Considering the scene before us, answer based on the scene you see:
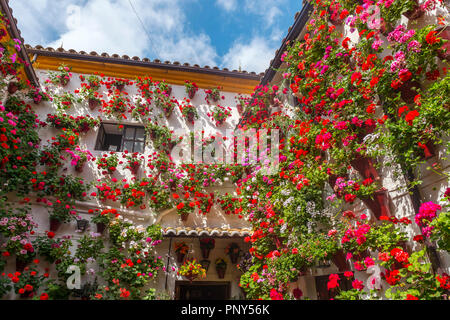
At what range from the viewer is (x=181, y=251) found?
5.68 meters

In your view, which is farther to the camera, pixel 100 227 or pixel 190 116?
pixel 190 116

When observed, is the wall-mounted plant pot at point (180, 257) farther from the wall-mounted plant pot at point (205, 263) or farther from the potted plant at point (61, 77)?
the potted plant at point (61, 77)

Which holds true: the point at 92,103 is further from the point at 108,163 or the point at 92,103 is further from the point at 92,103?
the point at 108,163

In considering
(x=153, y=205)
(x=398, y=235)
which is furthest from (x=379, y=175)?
(x=153, y=205)

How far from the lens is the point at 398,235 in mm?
2643

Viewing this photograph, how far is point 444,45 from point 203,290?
593cm

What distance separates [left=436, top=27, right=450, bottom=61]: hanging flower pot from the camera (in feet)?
8.05

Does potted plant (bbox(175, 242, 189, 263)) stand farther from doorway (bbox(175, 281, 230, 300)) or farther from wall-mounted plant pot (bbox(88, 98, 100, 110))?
wall-mounted plant pot (bbox(88, 98, 100, 110))

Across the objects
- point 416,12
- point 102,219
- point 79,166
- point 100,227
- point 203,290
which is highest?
point 416,12

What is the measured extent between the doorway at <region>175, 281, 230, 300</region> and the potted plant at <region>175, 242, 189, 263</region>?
54cm

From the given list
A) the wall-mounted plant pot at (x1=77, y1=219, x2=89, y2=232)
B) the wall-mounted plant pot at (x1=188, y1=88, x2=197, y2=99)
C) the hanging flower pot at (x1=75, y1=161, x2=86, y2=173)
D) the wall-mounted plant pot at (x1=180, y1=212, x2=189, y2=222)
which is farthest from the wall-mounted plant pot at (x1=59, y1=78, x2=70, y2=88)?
the wall-mounted plant pot at (x1=180, y1=212, x2=189, y2=222)

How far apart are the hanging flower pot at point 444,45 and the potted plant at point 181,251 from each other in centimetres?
531

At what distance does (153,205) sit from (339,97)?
4435 mm

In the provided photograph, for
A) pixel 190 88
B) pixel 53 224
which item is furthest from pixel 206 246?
pixel 190 88
